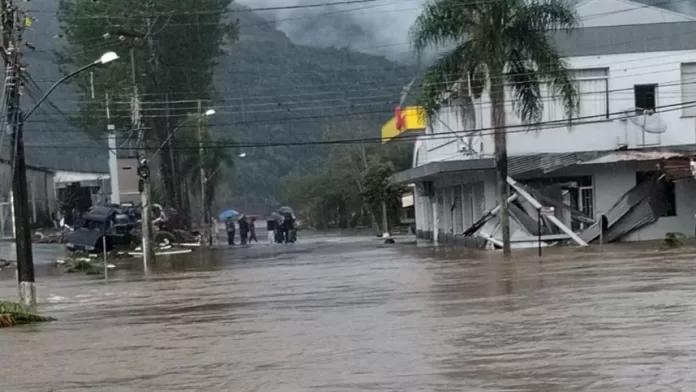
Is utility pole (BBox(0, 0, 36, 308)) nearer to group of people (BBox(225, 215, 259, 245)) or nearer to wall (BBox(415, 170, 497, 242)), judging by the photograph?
wall (BBox(415, 170, 497, 242))

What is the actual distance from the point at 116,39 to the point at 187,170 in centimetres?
1616

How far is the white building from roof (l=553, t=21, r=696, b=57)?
0.13ft

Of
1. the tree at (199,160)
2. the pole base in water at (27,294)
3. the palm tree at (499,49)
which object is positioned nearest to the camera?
the pole base in water at (27,294)

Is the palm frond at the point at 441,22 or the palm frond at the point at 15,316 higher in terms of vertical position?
the palm frond at the point at 441,22

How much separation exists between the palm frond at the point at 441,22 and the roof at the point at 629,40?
8402 millimetres

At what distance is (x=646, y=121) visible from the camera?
4531 cm

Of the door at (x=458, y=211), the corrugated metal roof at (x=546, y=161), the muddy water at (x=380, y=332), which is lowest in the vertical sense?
the muddy water at (x=380, y=332)

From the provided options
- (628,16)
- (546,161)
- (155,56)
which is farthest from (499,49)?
(155,56)

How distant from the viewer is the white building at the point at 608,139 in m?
43.6

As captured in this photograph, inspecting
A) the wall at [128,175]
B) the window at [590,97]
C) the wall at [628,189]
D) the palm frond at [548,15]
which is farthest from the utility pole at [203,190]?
the palm frond at [548,15]

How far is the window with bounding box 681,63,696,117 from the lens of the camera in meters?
46.4

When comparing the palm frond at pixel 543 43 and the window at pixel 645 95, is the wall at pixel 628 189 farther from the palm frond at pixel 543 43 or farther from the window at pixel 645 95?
the palm frond at pixel 543 43

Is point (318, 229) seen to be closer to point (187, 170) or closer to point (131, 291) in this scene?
point (187, 170)

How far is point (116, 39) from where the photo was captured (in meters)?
63.5
